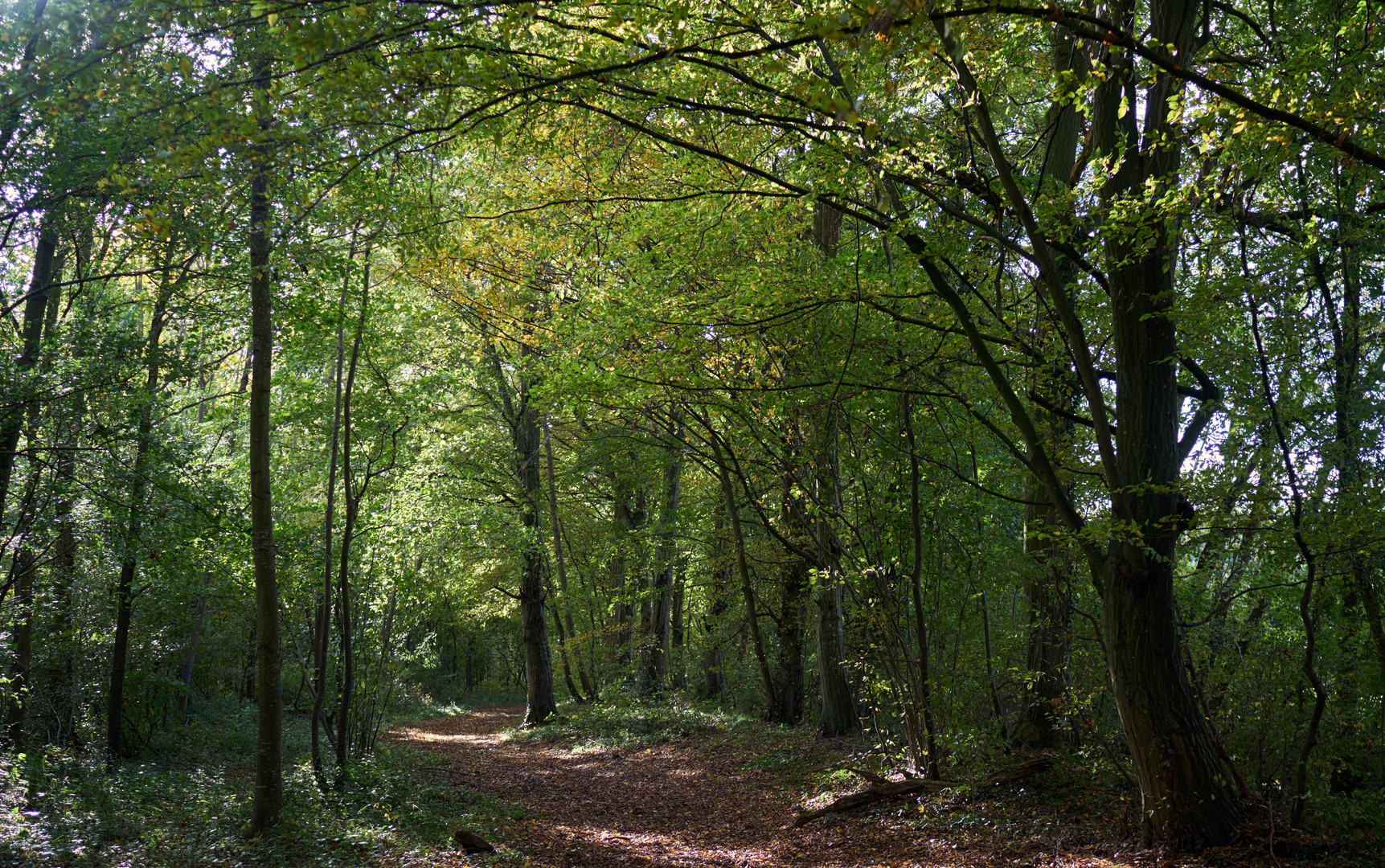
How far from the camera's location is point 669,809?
8805 millimetres

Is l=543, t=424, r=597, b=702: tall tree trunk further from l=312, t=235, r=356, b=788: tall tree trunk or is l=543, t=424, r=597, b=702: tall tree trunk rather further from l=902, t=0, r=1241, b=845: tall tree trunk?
l=902, t=0, r=1241, b=845: tall tree trunk

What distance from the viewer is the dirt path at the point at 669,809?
648 centimetres

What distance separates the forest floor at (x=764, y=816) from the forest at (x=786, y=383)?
0.08 m

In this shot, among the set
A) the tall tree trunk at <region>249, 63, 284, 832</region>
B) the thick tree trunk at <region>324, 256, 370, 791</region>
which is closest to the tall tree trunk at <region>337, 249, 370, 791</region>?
the thick tree trunk at <region>324, 256, 370, 791</region>

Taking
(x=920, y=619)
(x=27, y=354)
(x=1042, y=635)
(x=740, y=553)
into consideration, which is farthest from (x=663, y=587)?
(x=27, y=354)

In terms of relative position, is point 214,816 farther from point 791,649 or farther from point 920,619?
point 791,649

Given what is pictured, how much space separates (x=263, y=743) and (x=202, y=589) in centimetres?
613

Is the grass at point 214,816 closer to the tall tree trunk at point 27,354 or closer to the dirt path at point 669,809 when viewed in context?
the dirt path at point 669,809

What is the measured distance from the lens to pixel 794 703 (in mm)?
12914

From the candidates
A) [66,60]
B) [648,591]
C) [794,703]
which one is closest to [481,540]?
[648,591]

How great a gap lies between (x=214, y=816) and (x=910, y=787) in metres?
6.13

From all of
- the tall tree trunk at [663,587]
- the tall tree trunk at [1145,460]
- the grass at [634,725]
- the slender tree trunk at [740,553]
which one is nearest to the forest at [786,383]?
the tall tree trunk at [1145,460]

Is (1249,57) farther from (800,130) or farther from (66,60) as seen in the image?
(66,60)

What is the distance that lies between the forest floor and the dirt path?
0.02 metres
